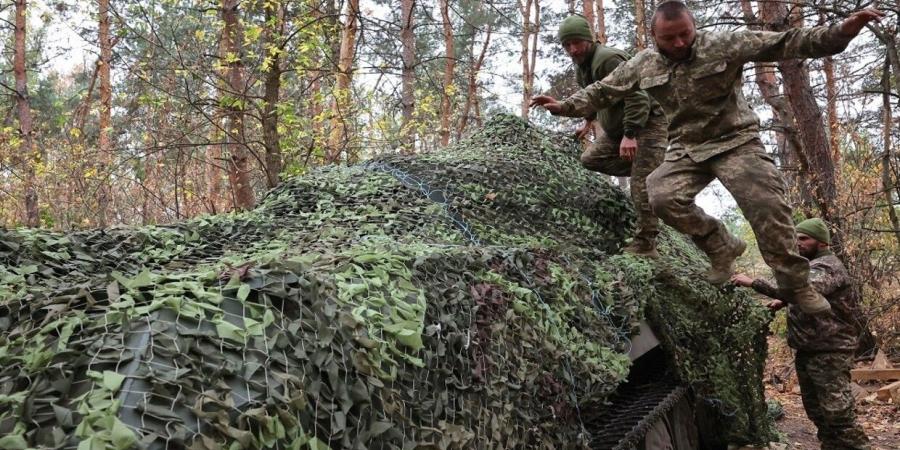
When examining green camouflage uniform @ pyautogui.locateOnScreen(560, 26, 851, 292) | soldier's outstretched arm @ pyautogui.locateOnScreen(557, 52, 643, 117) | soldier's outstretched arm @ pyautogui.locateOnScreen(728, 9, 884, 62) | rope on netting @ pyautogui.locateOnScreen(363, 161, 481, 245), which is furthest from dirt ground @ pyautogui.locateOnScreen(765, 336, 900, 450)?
rope on netting @ pyautogui.locateOnScreen(363, 161, 481, 245)

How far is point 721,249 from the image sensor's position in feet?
17.0

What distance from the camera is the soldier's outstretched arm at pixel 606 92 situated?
5.06 metres

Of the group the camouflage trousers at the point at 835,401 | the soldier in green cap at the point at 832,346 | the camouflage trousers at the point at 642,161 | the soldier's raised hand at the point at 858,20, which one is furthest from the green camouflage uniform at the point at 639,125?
the camouflage trousers at the point at 835,401

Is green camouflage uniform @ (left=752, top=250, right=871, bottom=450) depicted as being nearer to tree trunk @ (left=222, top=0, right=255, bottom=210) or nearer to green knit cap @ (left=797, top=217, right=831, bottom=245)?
green knit cap @ (left=797, top=217, right=831, bottom=245)

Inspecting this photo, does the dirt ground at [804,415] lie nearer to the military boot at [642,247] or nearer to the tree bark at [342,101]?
the military boot at [642,247]

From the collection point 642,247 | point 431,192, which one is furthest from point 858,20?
point 431,192

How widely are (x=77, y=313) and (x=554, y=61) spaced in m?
23.3

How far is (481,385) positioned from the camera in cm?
258

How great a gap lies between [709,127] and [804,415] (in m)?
4.70

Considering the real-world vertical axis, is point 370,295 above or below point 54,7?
below

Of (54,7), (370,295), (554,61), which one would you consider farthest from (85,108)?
(370,295)

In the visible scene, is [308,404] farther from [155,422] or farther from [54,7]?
[54,7]

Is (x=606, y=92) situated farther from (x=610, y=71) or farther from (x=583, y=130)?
(x=583, y=130)

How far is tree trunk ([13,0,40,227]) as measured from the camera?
13164 millimetres
